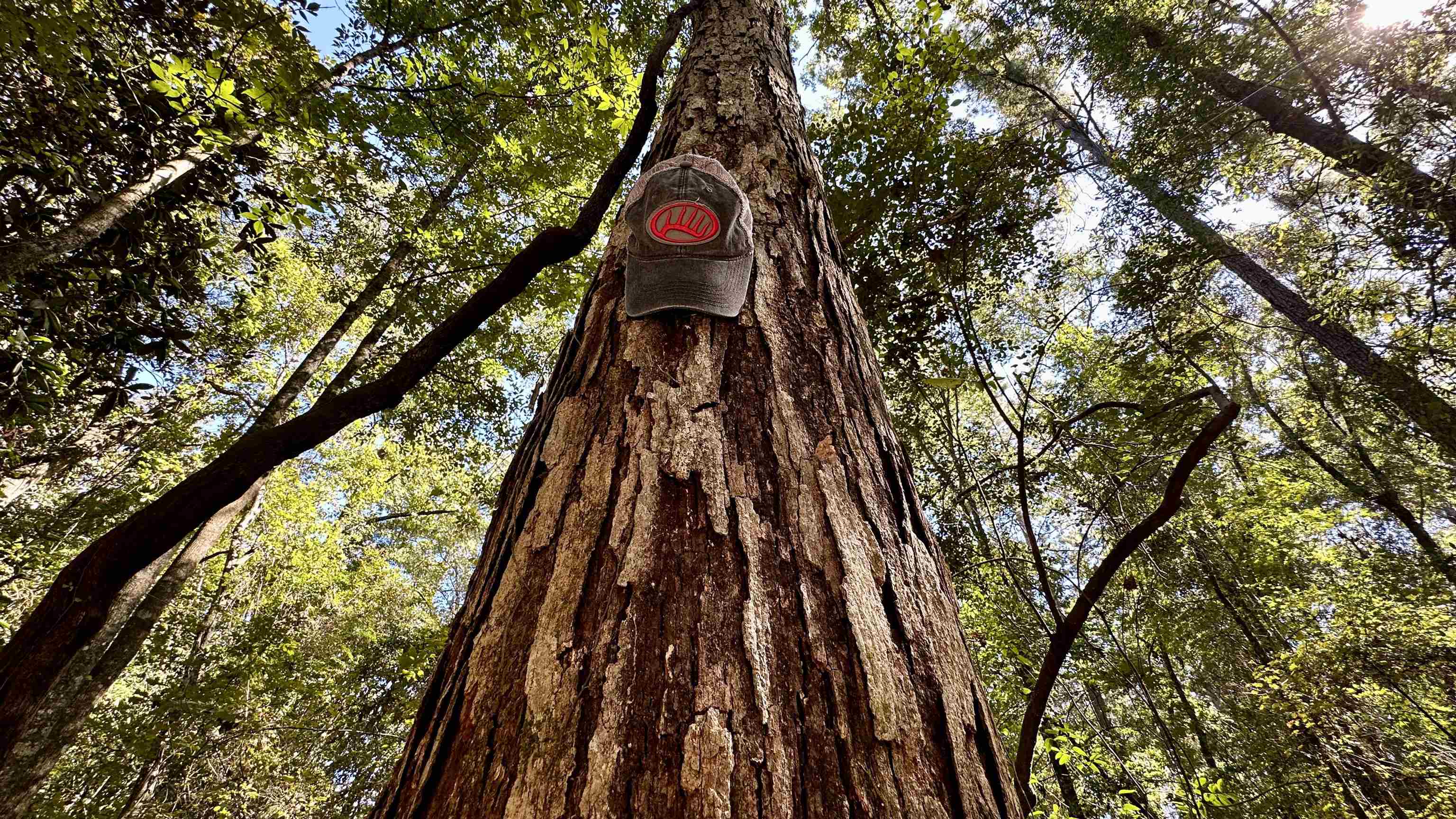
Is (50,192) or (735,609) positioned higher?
(50,192)

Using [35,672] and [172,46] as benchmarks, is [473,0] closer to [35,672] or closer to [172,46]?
[172,46]

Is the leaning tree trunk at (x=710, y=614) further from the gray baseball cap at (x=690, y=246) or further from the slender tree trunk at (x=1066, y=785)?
the slender tree trunk at (x=1066, y=785)

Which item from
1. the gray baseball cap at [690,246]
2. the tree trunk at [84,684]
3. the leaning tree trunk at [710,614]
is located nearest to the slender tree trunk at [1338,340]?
the gray baseball cap at [690,246]

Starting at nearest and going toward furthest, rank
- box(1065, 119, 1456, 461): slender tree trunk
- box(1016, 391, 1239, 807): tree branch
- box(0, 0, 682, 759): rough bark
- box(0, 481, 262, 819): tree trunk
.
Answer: box(1016, 391, 1239, 807): tree branch → box(0, 0, 682, 759): rough bark → box(0, 481, 262, 819): tree trunk → box(1065, 119, 1456, 461): slender tree trunk

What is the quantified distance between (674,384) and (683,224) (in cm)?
37

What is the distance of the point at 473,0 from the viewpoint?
349cm

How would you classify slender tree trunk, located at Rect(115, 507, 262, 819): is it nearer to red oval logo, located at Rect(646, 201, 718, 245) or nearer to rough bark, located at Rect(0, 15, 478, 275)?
rough bark, located at Rect(0, 15, 478, 275)

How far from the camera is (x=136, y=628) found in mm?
4773

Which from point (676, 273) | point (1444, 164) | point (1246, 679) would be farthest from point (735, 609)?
point (1246, 679)

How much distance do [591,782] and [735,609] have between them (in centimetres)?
21

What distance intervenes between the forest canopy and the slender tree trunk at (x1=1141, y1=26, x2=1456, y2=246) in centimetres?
3

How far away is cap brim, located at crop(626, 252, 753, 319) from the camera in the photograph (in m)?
0.95

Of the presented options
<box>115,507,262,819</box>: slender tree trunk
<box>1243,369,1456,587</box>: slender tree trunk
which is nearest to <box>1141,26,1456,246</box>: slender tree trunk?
<box>1243,369,1456,587</box>: slender tree trunk

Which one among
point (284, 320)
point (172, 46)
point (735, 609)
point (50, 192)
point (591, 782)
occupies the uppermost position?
point (284, 320)
